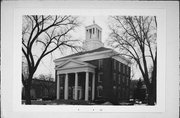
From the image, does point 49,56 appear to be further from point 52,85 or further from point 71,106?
point 71,106

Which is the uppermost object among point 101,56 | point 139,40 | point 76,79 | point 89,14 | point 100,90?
point 89,14

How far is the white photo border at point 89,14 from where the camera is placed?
2.99m

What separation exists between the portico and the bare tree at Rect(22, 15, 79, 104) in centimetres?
24

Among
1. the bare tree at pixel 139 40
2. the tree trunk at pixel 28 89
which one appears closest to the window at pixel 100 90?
the bare tree at pixel 139 40

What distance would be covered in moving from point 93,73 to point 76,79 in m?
0.24

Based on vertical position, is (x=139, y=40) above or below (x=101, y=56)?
above

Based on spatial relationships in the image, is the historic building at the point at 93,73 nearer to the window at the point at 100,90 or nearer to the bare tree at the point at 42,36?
the window at the point at 100,90

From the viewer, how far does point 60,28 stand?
120 inches

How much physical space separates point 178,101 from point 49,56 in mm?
1798

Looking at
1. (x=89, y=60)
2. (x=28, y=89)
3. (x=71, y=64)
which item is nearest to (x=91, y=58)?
(x=89, y=60)

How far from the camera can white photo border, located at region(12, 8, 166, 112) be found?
2.99m

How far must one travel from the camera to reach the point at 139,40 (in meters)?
3.06

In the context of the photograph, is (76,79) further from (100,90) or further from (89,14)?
(89,14)

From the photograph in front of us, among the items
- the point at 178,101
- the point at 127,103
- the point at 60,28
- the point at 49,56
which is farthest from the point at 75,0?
the point at 178,101
